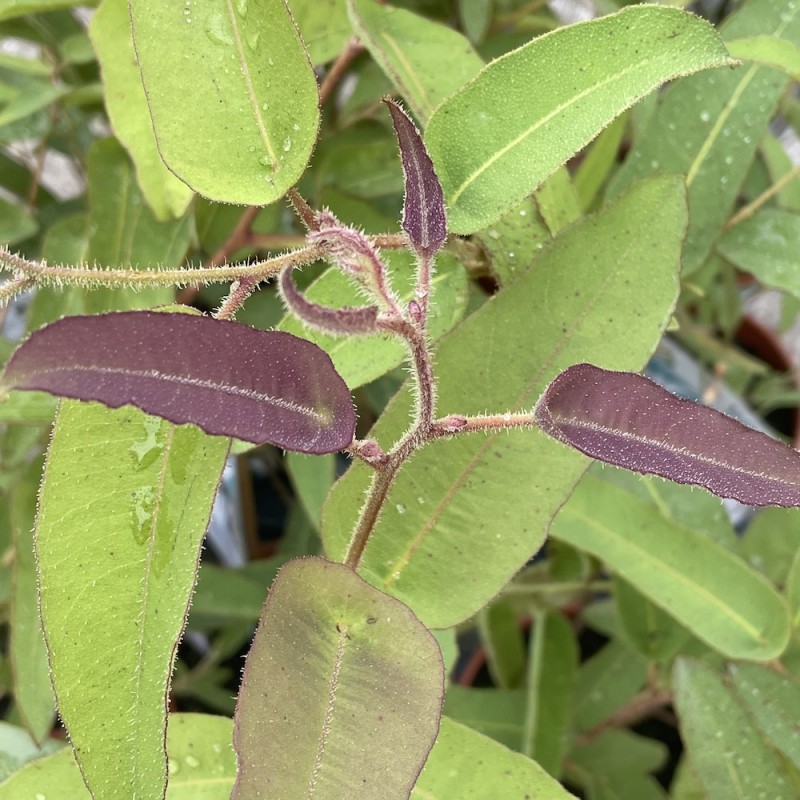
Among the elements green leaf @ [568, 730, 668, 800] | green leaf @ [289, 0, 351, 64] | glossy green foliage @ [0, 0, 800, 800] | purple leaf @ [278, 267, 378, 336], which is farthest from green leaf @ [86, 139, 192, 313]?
green leaf @ [568, 730, 668, 800]

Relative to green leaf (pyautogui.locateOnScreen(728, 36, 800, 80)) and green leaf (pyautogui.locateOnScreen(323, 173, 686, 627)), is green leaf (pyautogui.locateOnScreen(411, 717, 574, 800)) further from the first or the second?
green leaf (pyautogui.locateOnScreen(728, 36, 800, 80))

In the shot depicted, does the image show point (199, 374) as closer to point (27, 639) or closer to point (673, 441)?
point (673, 441)

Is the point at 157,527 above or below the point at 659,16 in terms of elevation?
below

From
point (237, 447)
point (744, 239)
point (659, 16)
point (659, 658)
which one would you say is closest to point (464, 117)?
point (659, 16)

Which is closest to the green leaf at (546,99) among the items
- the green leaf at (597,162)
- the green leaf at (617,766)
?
the green leaf at (597,162)

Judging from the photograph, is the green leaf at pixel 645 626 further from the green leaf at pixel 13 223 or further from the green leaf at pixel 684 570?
the green leaf at pixel 13 223

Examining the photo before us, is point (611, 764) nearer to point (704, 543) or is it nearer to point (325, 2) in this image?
point (704, 543)
